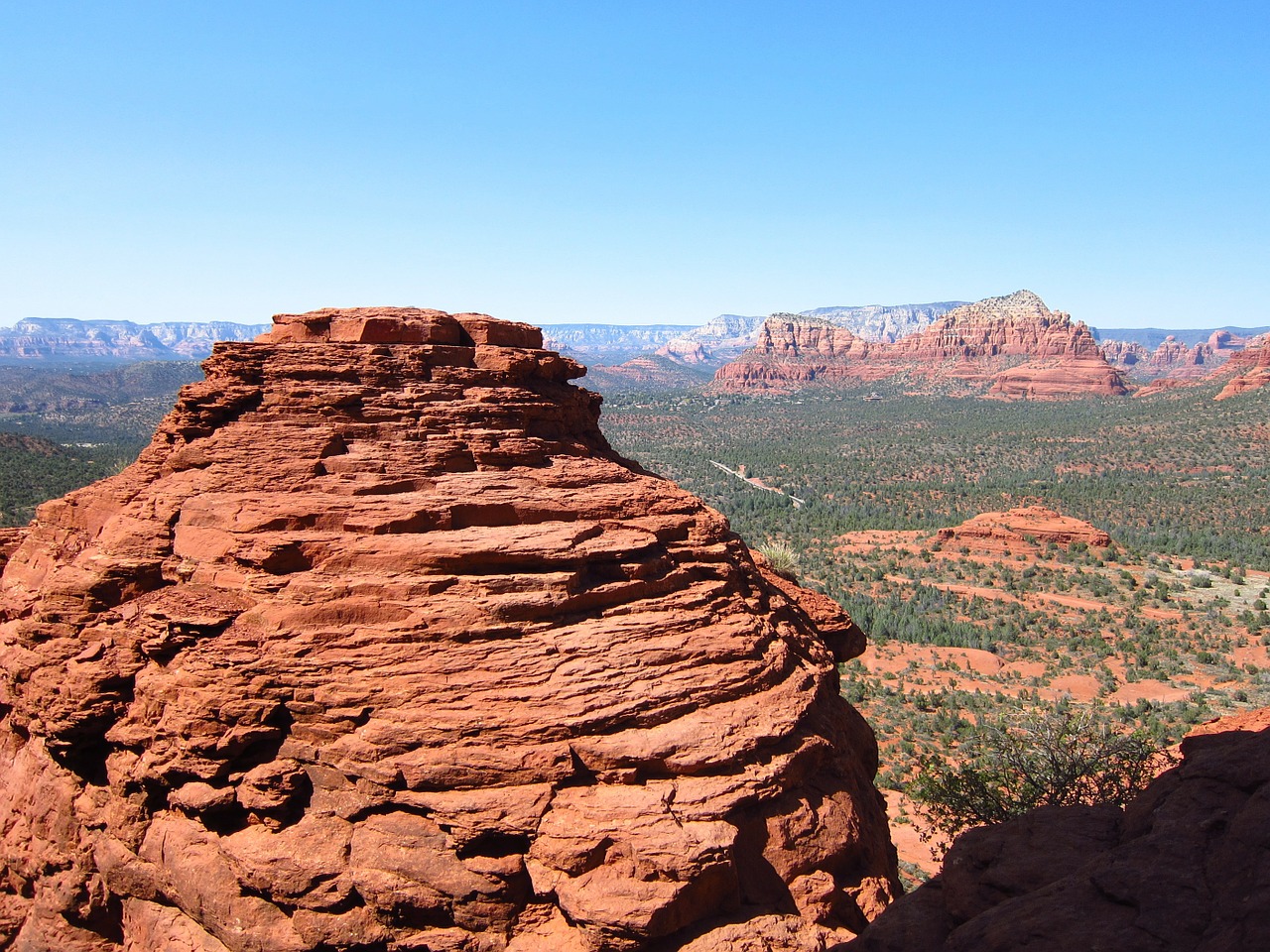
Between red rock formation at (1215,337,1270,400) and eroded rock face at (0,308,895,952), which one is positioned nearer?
eroded rock face at (0,308,895,952)

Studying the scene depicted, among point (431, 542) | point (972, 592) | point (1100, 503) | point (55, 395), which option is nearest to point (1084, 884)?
point (431, 542)

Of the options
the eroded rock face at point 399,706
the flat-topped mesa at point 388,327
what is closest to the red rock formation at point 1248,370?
the flat-topped mesa at point 388,327

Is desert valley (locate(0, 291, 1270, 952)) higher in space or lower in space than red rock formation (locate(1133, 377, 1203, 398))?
lower

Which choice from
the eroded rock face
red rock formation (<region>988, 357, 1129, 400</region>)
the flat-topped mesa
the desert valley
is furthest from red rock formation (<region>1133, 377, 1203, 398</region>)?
the eroded rock face

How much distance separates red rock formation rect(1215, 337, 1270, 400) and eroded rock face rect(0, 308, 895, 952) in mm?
130840

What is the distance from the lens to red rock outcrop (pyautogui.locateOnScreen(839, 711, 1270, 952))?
6.72 metres

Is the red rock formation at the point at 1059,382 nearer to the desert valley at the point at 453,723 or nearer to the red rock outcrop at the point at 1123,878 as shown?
the desert valley at the point at 453,723

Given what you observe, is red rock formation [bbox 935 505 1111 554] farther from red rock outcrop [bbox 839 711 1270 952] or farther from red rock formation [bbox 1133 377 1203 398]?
red rock formation [bbox 1133 377 1203 398]

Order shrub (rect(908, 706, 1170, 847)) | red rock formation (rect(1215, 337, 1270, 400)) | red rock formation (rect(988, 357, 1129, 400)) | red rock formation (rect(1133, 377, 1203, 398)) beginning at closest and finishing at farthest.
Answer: shrub (rect(908, 706, 1170, 847))
red rock formation (rect(1215, 337, 1270, 400))
red rock formation (rect(1133, 377, 1203, 398))
red rock formation (rect(988, 357, 1129, 400))

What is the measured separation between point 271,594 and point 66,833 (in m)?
5.11

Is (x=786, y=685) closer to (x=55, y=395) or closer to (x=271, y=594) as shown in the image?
(x=271, y=594)

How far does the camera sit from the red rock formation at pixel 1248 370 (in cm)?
11444

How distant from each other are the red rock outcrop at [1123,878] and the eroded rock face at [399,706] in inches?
81.4

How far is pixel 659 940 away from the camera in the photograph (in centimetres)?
954
